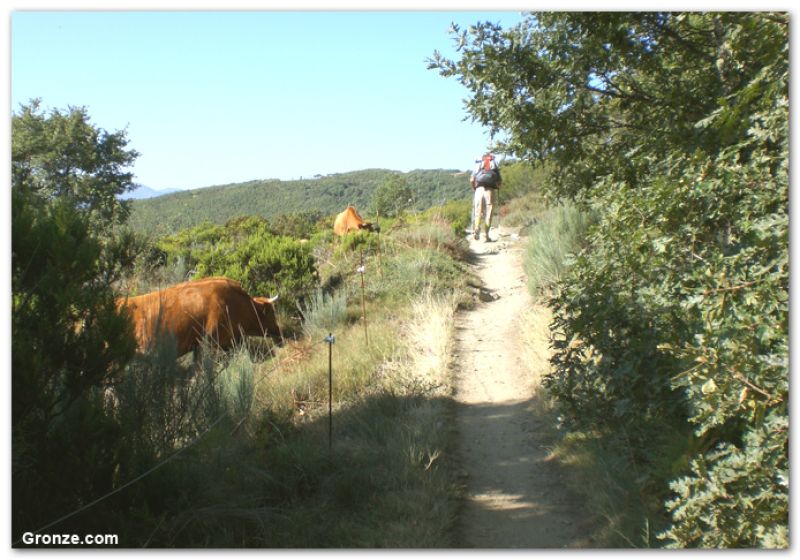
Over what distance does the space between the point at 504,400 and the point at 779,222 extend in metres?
4.07

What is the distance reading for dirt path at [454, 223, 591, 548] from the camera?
4434 mm

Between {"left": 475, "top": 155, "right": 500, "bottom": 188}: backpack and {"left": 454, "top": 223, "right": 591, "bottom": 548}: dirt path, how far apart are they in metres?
5.31

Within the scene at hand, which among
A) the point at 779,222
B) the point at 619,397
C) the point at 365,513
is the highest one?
the point at 779,222

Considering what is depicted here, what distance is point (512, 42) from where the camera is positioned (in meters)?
5.84

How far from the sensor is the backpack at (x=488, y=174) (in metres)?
15.2

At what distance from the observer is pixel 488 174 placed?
15.2 meters

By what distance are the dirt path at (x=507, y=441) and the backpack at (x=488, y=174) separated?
5.31 m

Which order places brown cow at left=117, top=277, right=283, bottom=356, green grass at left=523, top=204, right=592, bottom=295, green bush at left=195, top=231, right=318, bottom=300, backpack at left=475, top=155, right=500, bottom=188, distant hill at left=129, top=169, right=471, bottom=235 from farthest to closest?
distant hill at left=129, top=169, right=471, bottom=235 < backpack at left=475, top=155, right=500, bottom=188 < green bush at left=195, top=231, right=318, bottom=300 < green grass at left=523, top=204, right=592, bottom=295 < brown cow at left=117, top=277, right=283, bottom=356

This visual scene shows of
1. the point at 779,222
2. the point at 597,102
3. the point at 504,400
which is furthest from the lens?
the point at 504,400

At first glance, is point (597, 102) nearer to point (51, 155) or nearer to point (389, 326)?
point (389, 326)

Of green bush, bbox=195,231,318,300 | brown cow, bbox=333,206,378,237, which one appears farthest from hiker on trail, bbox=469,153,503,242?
green bush, bbox=195,231,318,300

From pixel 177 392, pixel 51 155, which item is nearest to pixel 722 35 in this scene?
pixel 177 392

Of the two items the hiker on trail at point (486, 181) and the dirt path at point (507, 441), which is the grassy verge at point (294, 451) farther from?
the hiker on trail at point (486, 181)

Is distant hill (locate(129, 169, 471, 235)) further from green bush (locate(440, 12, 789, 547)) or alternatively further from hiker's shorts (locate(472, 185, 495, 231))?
green bush (locate(440, 12, 789, 547))
